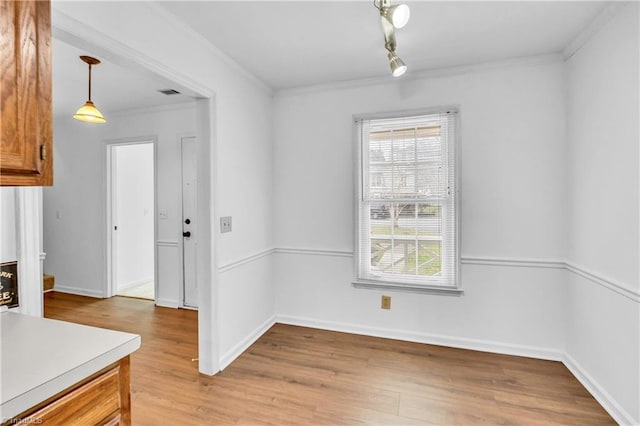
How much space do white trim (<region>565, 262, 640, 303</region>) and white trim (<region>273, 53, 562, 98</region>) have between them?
1612 mm

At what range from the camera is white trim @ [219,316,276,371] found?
2.53 metres

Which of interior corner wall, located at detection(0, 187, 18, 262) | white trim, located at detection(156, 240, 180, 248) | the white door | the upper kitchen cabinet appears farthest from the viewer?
white trim, located at detection(156, 240, 180, 248)

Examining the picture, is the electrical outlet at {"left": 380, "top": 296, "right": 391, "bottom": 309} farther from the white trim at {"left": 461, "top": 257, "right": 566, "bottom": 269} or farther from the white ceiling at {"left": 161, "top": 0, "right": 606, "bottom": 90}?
the white ceiling at {"left": 161, "top": 0, "right": 606, "bottom": 90}

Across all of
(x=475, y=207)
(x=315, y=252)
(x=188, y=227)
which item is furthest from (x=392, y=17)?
(x=188, y=227)

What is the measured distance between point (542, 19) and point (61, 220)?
19.0ft

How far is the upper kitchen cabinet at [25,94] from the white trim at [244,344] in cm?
196

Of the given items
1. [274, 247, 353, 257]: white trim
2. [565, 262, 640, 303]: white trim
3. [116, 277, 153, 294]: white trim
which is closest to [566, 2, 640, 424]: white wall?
[565, 262, 640, 303]: white trim

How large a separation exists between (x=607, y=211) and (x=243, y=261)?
8.59ft

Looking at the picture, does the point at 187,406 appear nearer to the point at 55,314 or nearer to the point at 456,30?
the point at 55,314

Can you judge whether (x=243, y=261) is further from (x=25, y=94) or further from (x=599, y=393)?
(x=599, y=393)

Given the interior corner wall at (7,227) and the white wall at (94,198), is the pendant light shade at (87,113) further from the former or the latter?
the interior corner wall at (7,227)

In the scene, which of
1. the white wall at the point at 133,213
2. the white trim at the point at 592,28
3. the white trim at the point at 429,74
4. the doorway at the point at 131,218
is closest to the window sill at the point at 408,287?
the white trim at the point at 429,74

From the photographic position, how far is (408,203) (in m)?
2.91

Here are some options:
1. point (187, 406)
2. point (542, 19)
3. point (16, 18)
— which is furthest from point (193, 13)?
point (187, 406)
